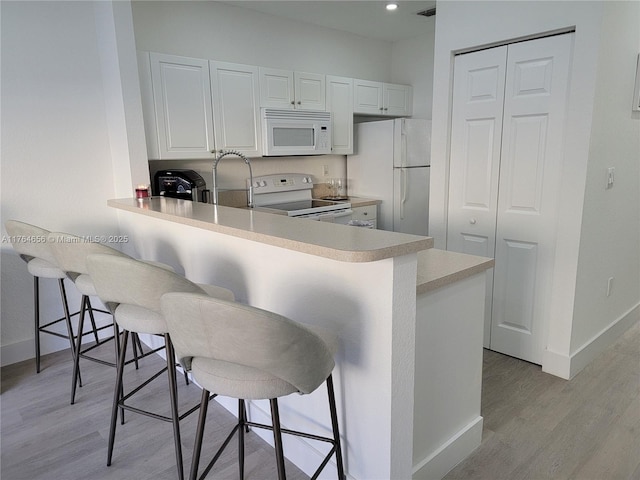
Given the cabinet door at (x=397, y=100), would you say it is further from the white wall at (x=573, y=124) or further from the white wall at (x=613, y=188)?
the white wall at (x=613, y=188)

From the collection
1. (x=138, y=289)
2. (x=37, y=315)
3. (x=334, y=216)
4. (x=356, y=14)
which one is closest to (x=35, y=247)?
(x=37, y=315)

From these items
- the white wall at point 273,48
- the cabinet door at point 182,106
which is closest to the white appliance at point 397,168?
the white wall at point 273,48

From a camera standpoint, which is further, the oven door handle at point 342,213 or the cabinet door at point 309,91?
the oven door handle at point 342,213

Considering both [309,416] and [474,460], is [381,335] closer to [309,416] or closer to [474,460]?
[309,416]

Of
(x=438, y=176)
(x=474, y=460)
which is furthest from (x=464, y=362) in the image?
(x=438, y=176)

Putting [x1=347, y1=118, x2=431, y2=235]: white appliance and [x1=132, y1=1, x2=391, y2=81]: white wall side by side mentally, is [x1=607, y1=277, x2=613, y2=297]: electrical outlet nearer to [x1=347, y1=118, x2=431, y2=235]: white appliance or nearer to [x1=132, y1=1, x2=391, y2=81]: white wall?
[x1=347, y1=118, x2=431, y2=235]: white appliance

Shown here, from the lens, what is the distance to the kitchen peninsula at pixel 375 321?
4.53 ft

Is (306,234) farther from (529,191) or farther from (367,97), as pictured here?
(367,97)

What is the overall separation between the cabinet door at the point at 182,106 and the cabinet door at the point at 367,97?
1614 millimetres

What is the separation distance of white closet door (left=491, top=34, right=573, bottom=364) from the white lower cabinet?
1.68 meters

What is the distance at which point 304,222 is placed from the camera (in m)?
1.77

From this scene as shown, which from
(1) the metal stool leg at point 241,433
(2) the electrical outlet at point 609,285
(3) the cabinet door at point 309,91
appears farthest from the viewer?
(3) the cabinet door at point 309,91

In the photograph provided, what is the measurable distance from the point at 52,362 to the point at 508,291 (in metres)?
3.02

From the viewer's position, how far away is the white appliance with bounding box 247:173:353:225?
3904 mm
